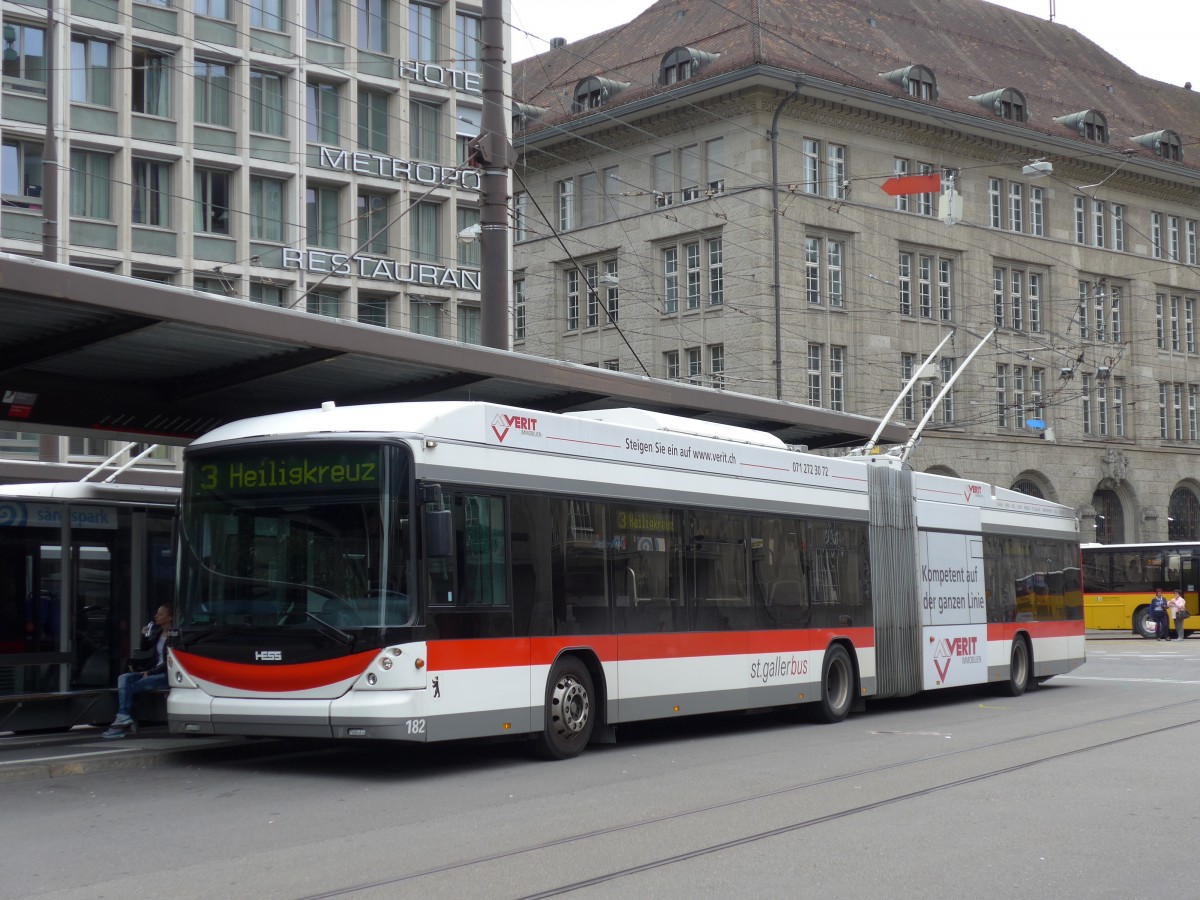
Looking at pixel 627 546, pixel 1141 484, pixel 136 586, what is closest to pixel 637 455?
pixel 627 546

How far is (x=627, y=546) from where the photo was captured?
1462 cm

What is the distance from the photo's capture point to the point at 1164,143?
6259 centimetres

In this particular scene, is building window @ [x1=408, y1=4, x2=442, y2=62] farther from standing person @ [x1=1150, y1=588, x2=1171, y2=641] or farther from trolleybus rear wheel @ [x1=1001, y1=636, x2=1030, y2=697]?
trolleybus rear wheel @ [x1=1001, y1=636, x2=1030, y2=697]

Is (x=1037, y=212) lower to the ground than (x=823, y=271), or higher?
higher

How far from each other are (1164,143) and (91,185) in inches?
1607

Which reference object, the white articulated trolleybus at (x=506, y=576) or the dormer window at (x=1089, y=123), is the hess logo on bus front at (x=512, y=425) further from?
the dormer window at (x=1089, y=123)

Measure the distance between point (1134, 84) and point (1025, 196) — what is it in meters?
15.1

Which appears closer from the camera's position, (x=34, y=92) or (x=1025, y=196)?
(x=34, y=92)

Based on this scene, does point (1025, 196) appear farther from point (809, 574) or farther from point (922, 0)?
point (809, 574)

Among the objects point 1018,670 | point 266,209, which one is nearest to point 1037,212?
point 266,209

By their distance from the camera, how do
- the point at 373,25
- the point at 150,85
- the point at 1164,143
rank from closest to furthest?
the point at 150,85, the point at 373,25, the point at 1164,143

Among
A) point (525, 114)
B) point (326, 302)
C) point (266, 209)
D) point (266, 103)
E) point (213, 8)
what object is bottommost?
point (326, 302)

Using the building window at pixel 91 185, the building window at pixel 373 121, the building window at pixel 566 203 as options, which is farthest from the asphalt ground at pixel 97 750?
the building window at pixel 566 203

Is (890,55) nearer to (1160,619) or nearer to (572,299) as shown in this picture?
(572,299)
